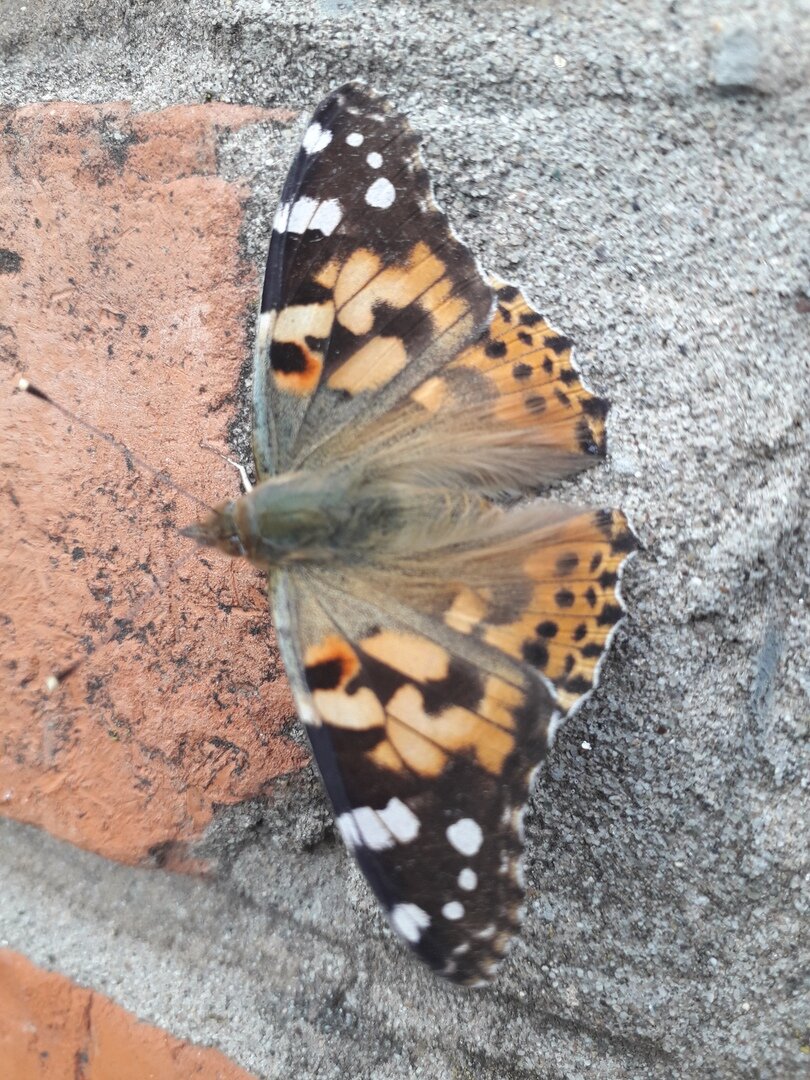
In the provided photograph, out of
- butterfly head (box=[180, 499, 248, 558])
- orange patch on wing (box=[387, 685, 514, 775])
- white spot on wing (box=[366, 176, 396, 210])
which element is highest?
white spot on wing (box=[366, 176, 396, 210])

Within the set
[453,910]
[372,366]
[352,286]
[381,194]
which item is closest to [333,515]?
[372,366]

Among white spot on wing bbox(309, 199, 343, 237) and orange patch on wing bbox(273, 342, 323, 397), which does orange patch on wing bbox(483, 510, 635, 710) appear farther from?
white spot on wing bbox(309, 199, 343, 237)

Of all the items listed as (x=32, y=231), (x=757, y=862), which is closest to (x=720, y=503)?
(x=757, y=862)

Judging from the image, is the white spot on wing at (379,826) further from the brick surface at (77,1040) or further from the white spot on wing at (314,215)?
the white spot on wing at (314,215)

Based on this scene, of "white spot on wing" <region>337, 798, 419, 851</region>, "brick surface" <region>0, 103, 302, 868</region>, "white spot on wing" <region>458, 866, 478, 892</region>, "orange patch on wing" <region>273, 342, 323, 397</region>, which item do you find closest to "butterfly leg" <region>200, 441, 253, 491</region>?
"brick surface" <region>0, 103, 302, 868</region>

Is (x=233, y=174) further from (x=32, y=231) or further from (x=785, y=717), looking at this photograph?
(x=785, y=717)

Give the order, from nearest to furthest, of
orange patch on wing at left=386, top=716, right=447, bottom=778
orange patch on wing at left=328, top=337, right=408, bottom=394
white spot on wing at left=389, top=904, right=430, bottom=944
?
white spot on wing at left=389, top=904, right=430, bottom=944, orange patch on wing at left=386, top=716, right=447, bottom=778, orange patch on wing at left=328, top=337, right=408, bottom=394

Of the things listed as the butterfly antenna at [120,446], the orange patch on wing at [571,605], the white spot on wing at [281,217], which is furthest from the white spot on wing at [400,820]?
the white spot on wing at [281,217]

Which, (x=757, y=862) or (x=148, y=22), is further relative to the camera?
(x=148, y=22)
